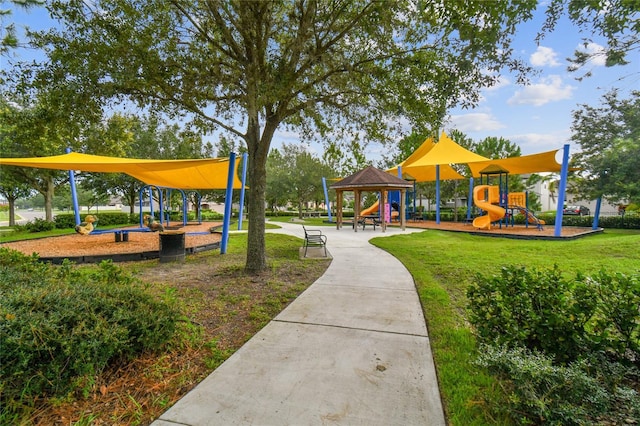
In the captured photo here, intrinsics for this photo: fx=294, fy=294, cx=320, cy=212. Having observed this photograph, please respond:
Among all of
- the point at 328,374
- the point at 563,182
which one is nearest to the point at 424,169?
the point at 563,182

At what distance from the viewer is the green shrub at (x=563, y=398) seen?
1883 mm

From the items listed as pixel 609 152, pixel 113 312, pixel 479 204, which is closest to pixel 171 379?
pixel 113 312

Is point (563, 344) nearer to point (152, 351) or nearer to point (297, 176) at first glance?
point (152, 351)

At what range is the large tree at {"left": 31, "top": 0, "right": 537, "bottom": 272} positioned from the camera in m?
4.99

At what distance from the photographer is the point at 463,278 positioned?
20.4 feet

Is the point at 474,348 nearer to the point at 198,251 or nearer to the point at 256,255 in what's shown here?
the point at 256,255

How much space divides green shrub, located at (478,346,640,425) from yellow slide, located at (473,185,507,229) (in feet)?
50.5

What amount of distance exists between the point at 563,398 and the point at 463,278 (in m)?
4.42

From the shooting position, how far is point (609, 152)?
48.1 feet

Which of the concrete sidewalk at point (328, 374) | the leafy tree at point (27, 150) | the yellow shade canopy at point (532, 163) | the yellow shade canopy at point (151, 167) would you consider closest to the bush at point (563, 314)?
the concrete sidewalk at point (328, 374)

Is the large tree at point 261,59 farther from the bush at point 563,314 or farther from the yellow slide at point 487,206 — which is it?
the yellow slide at point 487,206

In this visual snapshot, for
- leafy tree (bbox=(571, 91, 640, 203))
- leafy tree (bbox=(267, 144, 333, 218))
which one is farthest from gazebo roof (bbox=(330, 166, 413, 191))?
leafy tree (bbox=(267, 144, 333, 218))

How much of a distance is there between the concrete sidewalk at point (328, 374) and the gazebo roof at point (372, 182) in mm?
10514

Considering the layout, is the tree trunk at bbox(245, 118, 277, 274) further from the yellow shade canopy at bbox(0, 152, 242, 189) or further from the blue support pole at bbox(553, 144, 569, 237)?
the blue support pole at bbox(553, 144, 569, 237)
